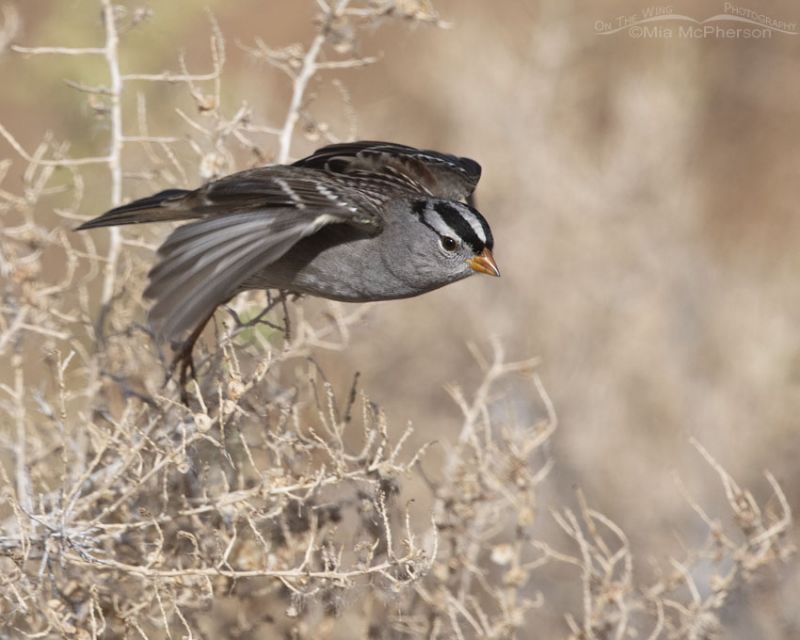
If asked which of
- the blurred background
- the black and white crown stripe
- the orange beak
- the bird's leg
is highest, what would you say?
the black and white crown stripe

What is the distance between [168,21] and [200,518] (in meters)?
4.86

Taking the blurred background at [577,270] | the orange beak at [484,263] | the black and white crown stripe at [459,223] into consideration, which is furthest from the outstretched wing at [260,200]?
the blurred background at [577,270]

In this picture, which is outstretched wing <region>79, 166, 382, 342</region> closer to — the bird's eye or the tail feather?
the tail feather

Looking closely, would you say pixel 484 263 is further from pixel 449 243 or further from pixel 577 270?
pixel 577 270

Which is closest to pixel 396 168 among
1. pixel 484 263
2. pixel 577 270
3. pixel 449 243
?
pixel 449 243

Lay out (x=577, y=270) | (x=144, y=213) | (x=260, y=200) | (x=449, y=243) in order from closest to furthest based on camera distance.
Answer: (x=260, y=200)
(x=144, y=213)
(x=449, y=243)
(x=577, y=270)

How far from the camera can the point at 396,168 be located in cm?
527

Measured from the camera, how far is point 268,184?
4.28m

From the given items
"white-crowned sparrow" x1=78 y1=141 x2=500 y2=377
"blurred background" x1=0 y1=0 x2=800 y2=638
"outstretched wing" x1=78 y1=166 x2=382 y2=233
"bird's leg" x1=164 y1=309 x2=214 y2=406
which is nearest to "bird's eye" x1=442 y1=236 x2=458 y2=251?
"white-crowned sparrow" x1=78 y1=141 x2=500 y2=377

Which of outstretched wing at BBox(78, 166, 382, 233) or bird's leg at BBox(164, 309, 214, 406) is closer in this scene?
outstretched wing at BBox(78, 166, 382, 233)

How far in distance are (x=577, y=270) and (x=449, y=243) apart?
14.9ft

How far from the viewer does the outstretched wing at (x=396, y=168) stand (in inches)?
198

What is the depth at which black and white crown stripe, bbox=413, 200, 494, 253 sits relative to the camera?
4.65 m

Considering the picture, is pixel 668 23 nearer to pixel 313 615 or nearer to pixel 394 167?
pixel 394 167
